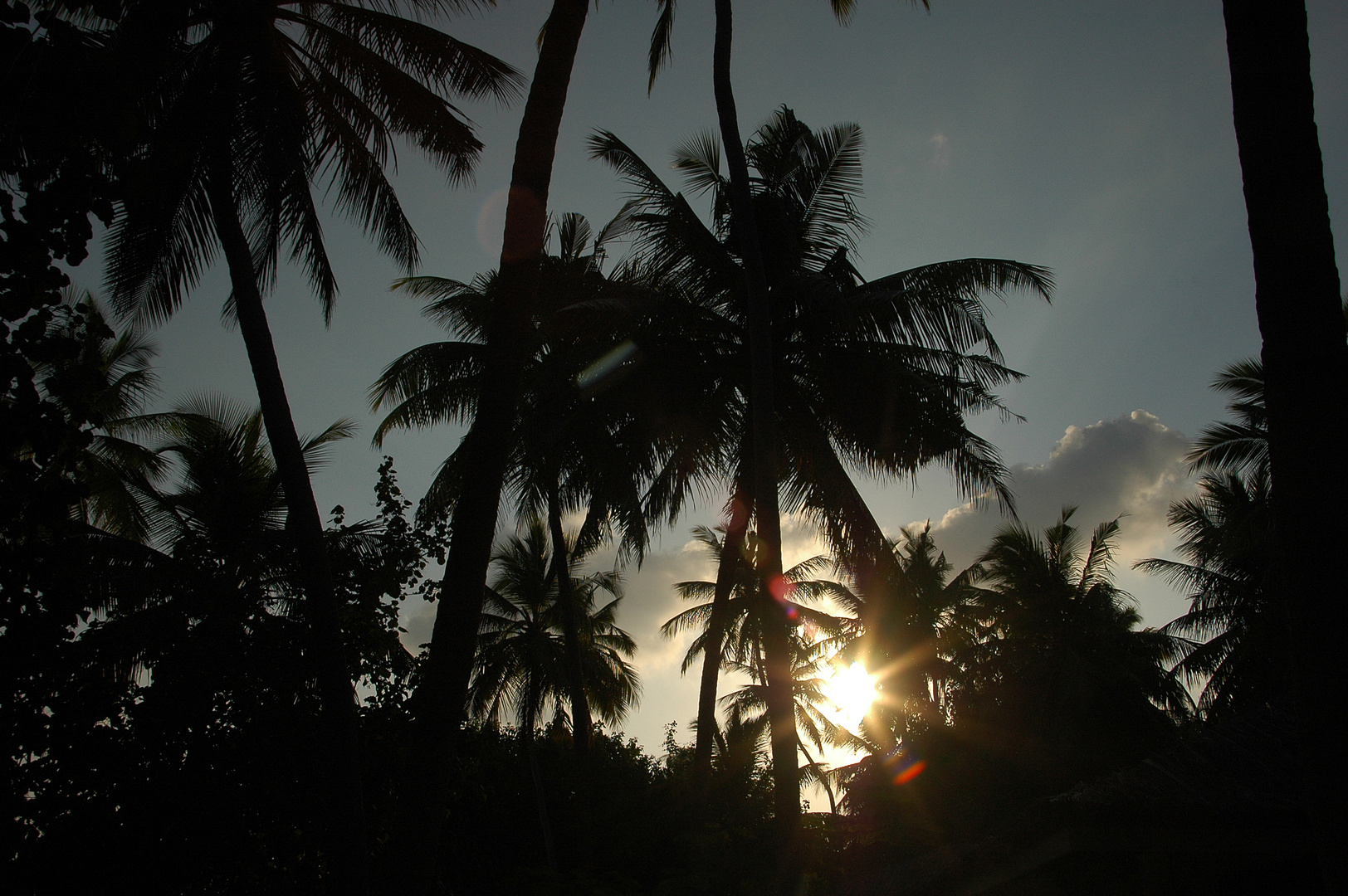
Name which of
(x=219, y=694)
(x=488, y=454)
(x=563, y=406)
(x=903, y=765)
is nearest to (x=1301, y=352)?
(x=488, y=454)

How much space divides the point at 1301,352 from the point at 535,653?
18546mm

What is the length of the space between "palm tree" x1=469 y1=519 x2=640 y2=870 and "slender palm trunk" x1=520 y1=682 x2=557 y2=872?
2 cm

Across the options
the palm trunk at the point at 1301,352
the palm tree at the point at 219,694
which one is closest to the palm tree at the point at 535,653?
the palm tree at the point at 219,694

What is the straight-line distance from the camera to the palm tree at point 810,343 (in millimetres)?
10188

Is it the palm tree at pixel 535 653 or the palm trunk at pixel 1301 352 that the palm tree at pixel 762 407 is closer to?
the palm trunk at pixel 1301 352

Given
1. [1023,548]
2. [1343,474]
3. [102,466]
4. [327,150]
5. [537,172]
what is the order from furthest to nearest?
[1023,548]
[102,466]
[327,150]
[537,172]
[1343,474]

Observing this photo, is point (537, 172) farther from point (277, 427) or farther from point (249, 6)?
point (249, 6)

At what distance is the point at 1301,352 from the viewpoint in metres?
2.83

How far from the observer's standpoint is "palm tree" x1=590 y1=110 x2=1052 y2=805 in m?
10.2

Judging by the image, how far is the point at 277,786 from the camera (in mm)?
6262

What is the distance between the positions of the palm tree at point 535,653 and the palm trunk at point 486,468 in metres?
13.8

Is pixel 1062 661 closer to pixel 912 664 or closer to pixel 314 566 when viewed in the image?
pixel 912 664

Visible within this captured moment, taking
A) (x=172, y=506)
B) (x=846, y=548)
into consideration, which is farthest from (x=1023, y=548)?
(x=172, y=506)

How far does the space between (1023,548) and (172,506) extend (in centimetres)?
2058
